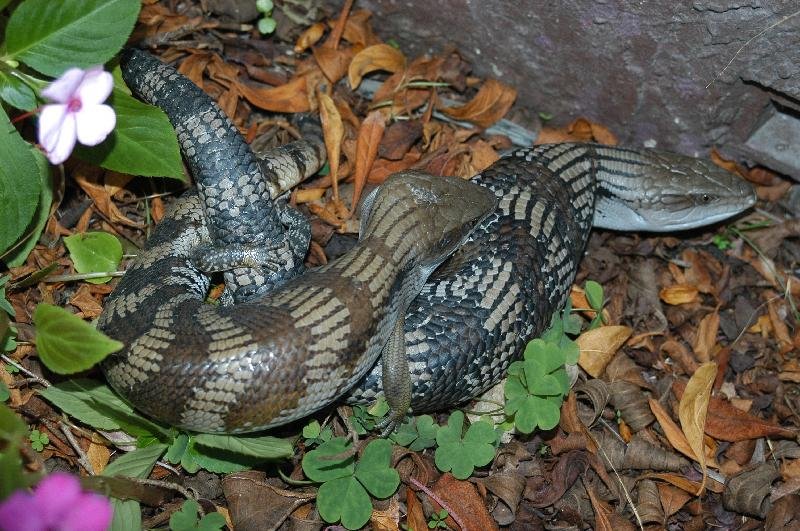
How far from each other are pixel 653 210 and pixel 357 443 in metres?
2.37

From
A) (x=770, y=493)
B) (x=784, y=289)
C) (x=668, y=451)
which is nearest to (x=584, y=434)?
(x=668, y=451)

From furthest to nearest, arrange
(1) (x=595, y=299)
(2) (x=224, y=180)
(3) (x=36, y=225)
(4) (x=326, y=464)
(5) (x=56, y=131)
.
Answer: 1. (1) (x=595, y=299)
2. (2) (x=224, y=180)
3. (3) (x=36, y=225)
4. (4) (x=326, y=464)
5. (5) (x=56, y=131)

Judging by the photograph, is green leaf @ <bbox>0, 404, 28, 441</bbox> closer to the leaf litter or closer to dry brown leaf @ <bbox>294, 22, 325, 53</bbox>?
the leaf litter

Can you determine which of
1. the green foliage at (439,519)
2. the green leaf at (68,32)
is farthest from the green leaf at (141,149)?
the green foliage at (439,519)

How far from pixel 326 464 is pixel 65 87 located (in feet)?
6.59

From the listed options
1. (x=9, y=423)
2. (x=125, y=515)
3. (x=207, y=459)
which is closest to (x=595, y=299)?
(x=207, y=459)

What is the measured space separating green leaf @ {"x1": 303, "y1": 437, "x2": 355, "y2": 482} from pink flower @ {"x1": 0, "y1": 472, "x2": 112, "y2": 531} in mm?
1275

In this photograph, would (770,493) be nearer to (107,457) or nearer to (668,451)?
(668,451)

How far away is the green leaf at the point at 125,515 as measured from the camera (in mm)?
3490

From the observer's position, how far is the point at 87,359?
3049 mm

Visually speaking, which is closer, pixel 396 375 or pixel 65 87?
pixel 65 87

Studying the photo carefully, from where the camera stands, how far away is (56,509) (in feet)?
A: 8.39

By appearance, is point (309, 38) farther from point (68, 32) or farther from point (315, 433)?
point (315, 433)

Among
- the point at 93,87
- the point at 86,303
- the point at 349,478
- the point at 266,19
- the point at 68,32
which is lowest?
the point at 349,478
